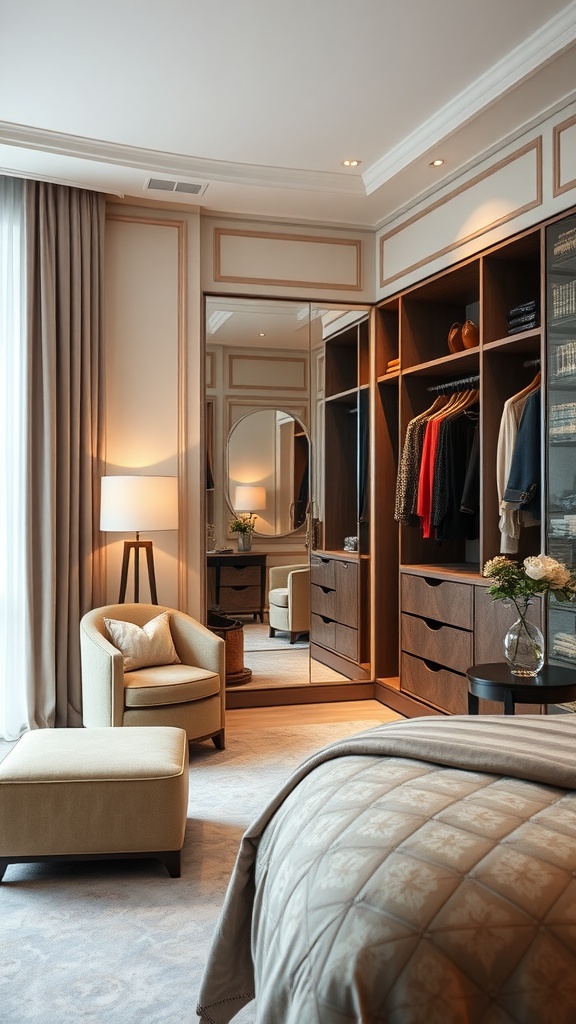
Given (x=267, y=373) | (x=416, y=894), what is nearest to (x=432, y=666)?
(x=267, y=373)

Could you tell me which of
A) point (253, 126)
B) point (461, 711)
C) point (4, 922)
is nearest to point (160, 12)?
point (253, 126)

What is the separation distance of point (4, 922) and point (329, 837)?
147cm

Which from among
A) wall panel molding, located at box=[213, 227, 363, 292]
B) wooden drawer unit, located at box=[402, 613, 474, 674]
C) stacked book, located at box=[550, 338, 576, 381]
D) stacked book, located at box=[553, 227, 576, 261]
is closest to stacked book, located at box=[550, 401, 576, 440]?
stacked book, located at box=[550, 338, 576, 381]

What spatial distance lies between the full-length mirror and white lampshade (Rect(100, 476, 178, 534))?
59 cm

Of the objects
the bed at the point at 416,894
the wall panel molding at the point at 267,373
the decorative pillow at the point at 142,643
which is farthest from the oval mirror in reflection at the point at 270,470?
the bed at the point at 416,894

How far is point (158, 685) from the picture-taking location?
3773 millimetres

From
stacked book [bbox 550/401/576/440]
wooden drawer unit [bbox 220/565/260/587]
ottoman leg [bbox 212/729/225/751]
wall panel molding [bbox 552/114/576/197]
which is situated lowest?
ottoman leg [bbox 212/729/225/751]

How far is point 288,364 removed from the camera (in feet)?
16.5

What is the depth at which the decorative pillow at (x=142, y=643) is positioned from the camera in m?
4.04

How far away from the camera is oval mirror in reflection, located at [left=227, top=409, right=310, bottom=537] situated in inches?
195

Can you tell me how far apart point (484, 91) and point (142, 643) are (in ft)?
9.41

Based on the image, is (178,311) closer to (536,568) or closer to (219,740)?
(219,740)

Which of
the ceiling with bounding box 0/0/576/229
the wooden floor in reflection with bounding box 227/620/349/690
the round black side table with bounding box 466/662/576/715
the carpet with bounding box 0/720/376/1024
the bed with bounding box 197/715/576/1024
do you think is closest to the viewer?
the bed with bounding box 197/715/576/1024

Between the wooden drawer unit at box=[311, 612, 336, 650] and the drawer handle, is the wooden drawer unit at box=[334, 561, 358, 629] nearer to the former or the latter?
the wooden drawer unit at box=[311, 612, 336, 650]
